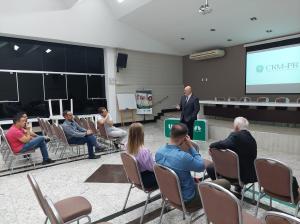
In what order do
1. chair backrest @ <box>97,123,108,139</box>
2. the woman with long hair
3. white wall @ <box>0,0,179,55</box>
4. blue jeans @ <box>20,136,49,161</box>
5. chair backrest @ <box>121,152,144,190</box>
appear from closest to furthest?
chair backrest @ <box>121,152,144,190</box>, the woman with long hair, blue jeans @ <box>20,136,49,161</box>, chair backrest @ <box>97,123,108,139</box>, white wall @ <box>0,0,179,55</box>

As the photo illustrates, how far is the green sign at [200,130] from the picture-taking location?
5.90 meters

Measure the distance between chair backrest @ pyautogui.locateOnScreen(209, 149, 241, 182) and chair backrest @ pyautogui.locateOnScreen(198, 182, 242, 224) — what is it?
923 mm

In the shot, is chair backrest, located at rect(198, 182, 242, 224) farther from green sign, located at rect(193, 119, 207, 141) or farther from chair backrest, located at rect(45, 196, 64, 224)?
green sign, located at rect(193, 119, 207, 141)

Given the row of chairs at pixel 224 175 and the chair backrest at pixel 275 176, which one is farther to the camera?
the chair backrest at pixel 275 176

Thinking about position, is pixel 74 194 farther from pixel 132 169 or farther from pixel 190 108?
pixel 190 108

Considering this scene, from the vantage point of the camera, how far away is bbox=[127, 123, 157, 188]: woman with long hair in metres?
2.37

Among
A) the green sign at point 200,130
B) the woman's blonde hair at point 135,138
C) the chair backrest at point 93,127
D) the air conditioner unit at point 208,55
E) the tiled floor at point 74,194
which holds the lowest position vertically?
the tiled floor at point 74,194

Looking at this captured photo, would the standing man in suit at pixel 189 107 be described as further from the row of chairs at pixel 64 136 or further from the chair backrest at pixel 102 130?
the chair backrest at pixel 102 130

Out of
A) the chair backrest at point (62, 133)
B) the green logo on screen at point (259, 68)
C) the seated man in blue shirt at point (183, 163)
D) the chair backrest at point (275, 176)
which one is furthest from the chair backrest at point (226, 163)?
the green logo on screen at point (259, 68)

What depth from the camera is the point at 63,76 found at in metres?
8.12

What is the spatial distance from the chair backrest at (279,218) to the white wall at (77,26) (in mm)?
7244

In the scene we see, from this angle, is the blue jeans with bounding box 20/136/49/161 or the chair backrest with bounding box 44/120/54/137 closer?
the blue jeans with bounding box 20/136/49/161

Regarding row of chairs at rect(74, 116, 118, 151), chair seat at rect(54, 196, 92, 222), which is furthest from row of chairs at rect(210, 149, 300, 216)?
row of chairs at rect(74, 116, 118, 151)

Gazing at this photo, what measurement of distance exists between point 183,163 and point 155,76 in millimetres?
8648
